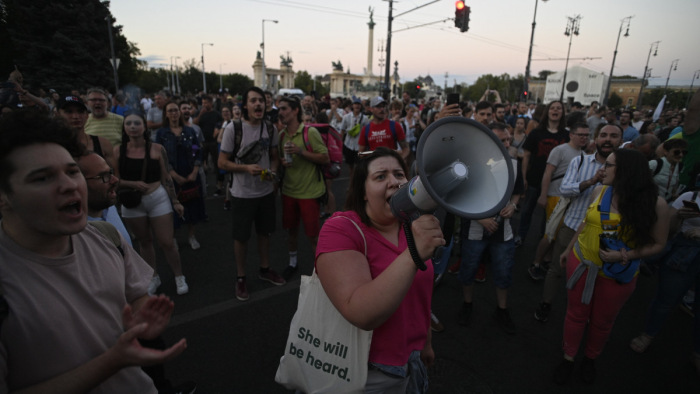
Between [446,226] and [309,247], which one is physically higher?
[446,226]

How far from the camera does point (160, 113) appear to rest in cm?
630

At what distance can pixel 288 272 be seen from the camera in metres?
4.20

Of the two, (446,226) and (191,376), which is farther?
(191,376)

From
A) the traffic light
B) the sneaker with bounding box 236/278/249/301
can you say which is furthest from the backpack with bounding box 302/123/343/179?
the traffic light

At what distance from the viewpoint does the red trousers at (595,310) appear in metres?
2.52

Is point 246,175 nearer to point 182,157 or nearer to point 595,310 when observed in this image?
point 182,157

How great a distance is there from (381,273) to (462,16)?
13556 millimetres

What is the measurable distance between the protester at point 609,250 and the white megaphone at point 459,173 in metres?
1.85

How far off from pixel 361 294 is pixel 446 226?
586 millimetres

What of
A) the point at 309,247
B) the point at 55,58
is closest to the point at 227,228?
the point at 309,247

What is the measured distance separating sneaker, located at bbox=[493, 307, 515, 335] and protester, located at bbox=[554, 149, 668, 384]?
58cm

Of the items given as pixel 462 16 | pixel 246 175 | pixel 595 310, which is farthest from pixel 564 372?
pixel 462 16

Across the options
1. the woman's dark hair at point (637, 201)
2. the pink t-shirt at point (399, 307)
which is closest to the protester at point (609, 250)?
the woman's dark hair at point (637, 201)

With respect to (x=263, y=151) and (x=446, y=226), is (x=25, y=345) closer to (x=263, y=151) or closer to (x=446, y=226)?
(x=446, y=226)
